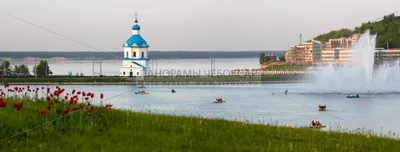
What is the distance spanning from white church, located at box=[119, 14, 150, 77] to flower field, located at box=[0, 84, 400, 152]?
60.8 metres

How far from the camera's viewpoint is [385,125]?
23312 millimetres

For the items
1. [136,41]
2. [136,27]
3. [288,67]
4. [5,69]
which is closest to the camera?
[136,41]

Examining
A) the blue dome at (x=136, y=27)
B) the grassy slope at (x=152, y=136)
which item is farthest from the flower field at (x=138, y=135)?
the blue dome at (x=136, y=27)

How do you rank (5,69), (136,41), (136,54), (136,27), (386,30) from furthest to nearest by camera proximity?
(386,30) → (5,69) → (136,54) → (136,27) → (136,41)

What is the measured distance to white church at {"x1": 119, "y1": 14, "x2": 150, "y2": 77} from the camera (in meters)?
69.6

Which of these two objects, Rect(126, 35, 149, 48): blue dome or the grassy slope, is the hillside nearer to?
Rect(126, 35, 149, 48): blue dome

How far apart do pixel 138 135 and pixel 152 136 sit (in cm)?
16

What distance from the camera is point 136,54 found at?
2763 inches

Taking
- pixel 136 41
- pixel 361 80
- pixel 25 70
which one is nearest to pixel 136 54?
pixel 136 41

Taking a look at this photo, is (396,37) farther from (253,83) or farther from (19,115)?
(19,115)

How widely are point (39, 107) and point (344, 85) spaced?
161 feet

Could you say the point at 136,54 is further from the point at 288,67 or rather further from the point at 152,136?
the point at 152,136

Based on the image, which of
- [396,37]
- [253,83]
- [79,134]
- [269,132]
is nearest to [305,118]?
[269,132]

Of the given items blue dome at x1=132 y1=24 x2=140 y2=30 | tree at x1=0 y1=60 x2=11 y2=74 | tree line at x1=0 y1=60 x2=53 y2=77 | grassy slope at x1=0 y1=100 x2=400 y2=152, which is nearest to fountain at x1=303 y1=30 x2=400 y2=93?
blue dome at x1=132 y1=24 x2=140 y2=30
